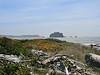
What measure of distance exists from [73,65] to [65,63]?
647 millimetres

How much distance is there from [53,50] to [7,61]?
44.1ft

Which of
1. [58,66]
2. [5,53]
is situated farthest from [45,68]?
[5,53]

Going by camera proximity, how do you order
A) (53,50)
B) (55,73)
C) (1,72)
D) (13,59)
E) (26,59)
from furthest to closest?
(53,50) < (26,59) < (13,59) < (55,73) < (1,72)

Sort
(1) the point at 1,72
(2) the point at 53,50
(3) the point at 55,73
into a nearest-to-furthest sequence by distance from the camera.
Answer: (1) the point at 1,72 → (3) the point at 55,73 → (2) the point at 53,50

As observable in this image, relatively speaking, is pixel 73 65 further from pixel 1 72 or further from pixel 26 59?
pixel 1 72

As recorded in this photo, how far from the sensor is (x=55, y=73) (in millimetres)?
22562

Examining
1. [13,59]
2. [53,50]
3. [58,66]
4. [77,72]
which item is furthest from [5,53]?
[53,50]

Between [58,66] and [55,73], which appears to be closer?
[55,73]

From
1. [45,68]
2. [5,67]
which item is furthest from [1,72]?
[45,68]

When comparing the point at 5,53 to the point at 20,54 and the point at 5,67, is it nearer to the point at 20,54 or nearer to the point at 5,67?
the point at 20,54

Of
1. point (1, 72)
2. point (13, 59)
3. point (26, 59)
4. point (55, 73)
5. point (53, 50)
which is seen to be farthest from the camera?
point (53, 50)

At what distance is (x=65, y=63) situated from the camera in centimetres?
2461

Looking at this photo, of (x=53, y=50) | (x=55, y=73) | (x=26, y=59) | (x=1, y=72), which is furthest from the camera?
(x=53, y=50)

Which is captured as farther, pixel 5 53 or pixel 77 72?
pixel 5 53
